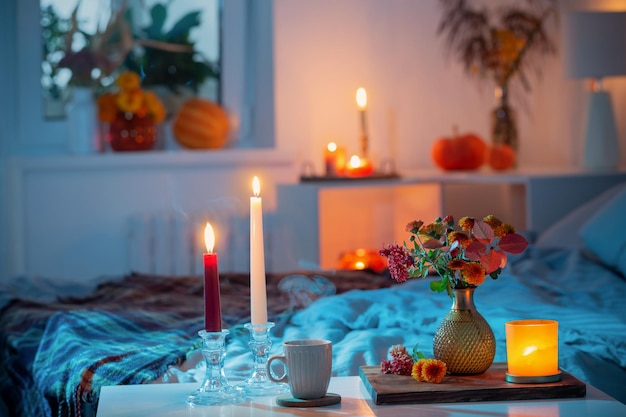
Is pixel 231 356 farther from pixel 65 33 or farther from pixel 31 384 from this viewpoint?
pixel 65 33

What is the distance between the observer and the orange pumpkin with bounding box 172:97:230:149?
3.60 metres

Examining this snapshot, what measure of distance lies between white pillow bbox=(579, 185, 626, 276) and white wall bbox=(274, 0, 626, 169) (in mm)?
1321

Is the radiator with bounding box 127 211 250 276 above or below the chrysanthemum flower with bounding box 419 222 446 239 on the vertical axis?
below

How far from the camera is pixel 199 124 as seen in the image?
3604 millimetres

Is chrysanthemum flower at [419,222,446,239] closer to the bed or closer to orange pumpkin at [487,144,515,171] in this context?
the bed

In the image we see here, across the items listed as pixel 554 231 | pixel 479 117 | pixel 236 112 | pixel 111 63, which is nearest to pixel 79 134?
pixel 111 63

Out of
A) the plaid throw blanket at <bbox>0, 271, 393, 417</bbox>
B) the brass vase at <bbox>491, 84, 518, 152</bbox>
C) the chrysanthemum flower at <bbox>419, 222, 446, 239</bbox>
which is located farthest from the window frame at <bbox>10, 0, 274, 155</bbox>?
the chrysanthemum flower at <bbox>419, 222, 446, 239</bbox>

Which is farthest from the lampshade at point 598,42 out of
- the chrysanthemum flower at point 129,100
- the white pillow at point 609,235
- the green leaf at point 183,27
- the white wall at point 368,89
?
the chrysanthemum flower at point 129,100

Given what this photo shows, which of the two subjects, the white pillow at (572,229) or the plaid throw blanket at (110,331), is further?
the white pillow at (572,229)

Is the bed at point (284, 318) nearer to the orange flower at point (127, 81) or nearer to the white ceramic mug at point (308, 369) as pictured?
the white ceramic mug at point (308, 369)

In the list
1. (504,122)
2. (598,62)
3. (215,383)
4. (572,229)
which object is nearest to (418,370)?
(215,383)

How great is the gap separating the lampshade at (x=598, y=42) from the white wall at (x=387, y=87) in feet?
1.70

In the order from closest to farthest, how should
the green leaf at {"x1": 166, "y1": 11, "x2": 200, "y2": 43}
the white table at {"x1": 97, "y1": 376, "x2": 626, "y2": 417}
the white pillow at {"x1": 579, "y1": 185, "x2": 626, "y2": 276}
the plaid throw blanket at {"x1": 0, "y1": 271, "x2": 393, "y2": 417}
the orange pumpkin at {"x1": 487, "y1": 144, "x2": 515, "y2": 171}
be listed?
the white table at {"x1": 97, "y1": 376, "x2": 626, "y2": 417}, the plaid throw blanket at {"x1": 0, "y1": 271, "x2": 393, "y2": 417}, the white pillow at {"x1": 579, "y1": 185, "x2": 626, "y2": 276}, the orange pumpkin at {"x1": 487, "y1": 144, "x2": 515, "y2": 171}, the green leaf at {"x1": 166, "y1": 11, "x2": 200, "y2": 43}

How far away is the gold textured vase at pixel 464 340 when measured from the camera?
112 cm
